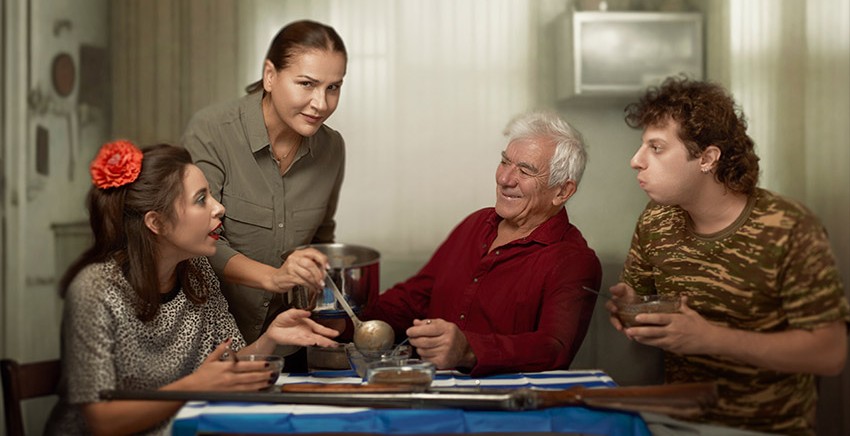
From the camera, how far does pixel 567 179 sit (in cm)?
205

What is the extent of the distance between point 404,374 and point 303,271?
1.14 ft

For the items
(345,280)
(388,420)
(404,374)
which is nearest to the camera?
(388,420)

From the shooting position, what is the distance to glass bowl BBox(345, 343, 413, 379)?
1.83m

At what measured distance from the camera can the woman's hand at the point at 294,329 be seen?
1856 millimetres

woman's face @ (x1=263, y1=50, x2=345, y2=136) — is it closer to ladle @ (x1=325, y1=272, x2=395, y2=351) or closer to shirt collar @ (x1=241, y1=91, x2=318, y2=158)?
shirt collar @ (x1=241, y1=91, x2=318, y2=158)

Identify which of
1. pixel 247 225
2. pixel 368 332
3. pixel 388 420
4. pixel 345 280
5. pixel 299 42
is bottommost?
pixel 388 420

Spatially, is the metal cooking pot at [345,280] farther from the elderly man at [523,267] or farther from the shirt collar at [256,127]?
the shirt collar at [256,127]

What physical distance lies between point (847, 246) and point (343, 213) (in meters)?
1.10

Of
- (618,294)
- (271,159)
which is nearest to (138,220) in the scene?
(271,159)

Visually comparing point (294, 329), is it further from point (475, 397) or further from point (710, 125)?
point (710, 125)

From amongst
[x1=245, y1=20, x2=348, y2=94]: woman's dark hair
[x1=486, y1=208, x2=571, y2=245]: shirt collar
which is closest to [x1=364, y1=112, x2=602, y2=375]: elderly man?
[x1=486, y1=208, x2=571, y2=245]: shirt collar

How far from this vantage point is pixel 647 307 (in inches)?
68.1

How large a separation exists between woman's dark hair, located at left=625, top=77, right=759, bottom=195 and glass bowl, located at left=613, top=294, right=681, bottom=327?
0.26 meters

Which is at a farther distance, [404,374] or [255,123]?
[255,123]
